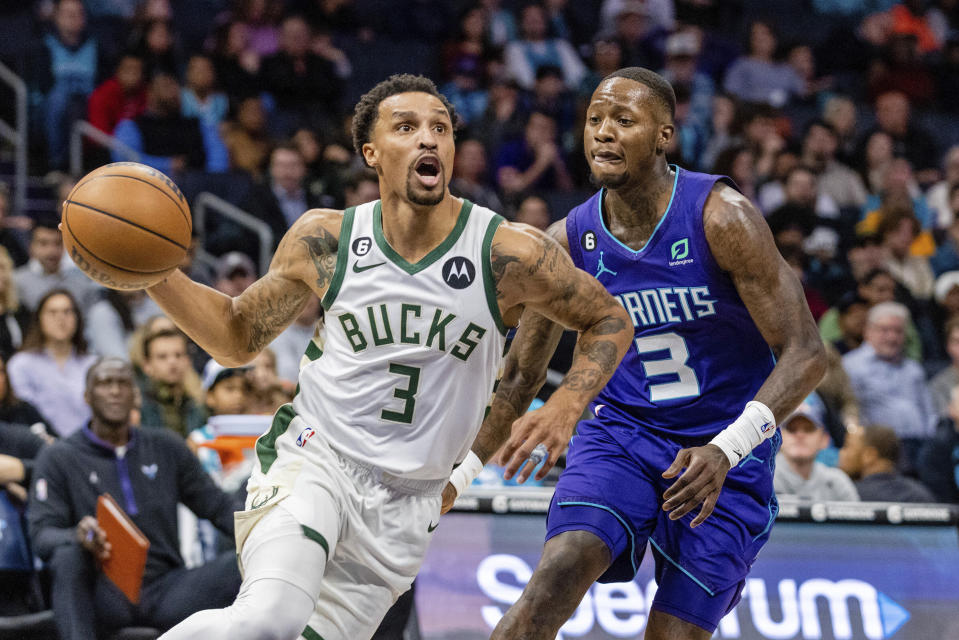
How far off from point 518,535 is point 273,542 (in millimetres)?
2856

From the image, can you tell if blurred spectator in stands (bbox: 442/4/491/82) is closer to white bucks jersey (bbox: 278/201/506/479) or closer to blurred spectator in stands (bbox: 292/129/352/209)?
blurred spectator in stands (bbox: 292/129/352/209)

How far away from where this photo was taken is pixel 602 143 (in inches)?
178

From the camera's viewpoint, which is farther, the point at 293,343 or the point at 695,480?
the point at 293,343

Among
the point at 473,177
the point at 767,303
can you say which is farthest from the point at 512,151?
the point at 767,303

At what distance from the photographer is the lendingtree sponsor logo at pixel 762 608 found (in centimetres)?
635

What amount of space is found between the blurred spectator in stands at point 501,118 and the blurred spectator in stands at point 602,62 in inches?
32.0

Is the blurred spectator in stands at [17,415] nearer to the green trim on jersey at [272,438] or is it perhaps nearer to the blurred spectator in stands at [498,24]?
the green trim on jersey at [272,438]

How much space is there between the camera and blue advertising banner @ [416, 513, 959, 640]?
638 cm

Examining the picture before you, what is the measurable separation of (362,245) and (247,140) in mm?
6934

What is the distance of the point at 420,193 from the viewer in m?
4.10

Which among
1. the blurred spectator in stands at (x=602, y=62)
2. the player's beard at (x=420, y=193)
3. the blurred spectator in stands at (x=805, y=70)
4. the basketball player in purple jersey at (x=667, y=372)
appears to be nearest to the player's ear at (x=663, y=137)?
the basketball player in purple jersey at (x=667, y=372)

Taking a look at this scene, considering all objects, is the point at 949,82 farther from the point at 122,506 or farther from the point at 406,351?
the point at 406,351

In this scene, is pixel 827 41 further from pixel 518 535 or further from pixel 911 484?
pixel 518 535

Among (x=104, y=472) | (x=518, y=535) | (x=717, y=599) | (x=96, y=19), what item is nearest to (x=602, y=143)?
(x=717, y=599)
